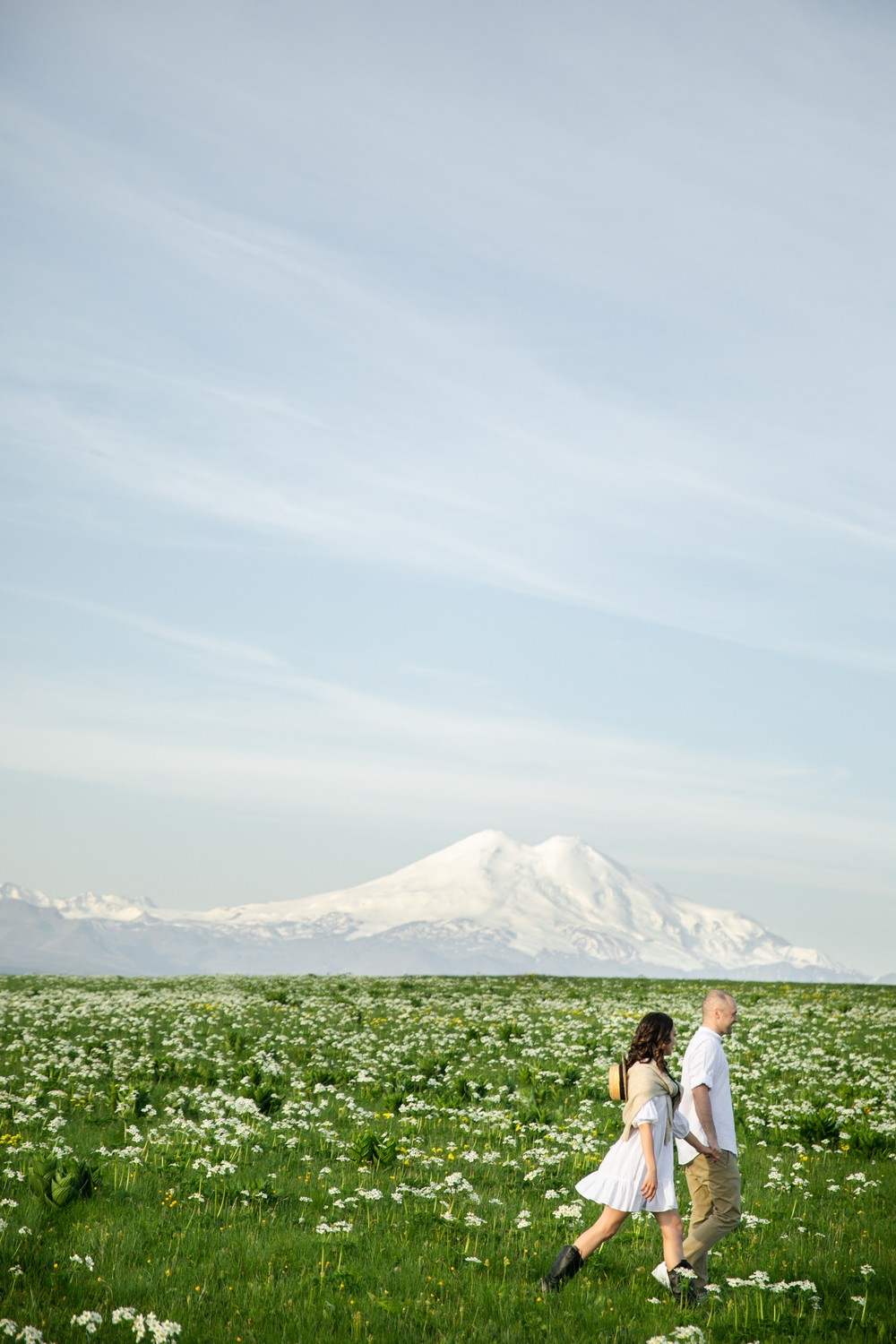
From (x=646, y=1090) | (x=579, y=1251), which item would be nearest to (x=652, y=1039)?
(x=646, y=1090)

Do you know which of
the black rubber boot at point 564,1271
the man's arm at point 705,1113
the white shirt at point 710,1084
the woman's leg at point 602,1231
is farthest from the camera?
the white shirt at point 710,1084

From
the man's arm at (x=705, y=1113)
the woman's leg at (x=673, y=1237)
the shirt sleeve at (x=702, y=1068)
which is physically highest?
the shirt sleeve at (x=702, y=1068)

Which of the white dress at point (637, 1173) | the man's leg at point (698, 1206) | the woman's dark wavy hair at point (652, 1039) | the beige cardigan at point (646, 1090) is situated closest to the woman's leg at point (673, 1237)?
the white dress at point (637, 1173)

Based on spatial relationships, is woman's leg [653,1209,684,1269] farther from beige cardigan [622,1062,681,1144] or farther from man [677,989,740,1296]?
beige cardigan [622,1062,681,1144]

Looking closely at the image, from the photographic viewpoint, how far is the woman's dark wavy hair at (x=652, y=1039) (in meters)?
10.9

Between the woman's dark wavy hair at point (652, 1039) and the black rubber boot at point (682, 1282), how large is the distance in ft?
6.07

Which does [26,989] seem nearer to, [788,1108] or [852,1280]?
[788,1108]

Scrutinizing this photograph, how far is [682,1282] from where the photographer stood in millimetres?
10688

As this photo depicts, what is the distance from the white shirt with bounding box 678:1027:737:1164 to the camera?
11156mm

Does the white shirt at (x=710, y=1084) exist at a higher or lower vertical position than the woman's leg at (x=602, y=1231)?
higher

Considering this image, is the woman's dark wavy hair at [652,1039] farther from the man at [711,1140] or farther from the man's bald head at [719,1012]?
the man's bald head at [719,1012]

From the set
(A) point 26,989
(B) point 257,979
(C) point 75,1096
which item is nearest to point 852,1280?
(C) point 75,1096

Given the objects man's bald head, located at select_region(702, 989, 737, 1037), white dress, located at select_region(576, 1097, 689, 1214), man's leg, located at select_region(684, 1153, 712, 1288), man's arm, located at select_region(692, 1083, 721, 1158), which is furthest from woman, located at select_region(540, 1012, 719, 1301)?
man's bald head, located at select_region(702, 989, 737, 1037)

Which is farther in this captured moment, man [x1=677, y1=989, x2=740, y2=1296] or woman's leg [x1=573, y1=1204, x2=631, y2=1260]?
man [x1=677, y1=989, x2=740, y2=1296]
